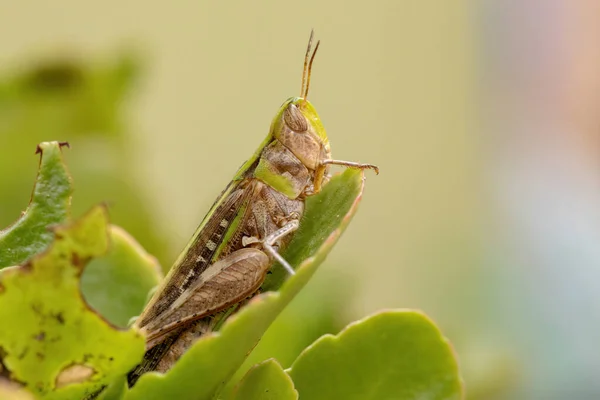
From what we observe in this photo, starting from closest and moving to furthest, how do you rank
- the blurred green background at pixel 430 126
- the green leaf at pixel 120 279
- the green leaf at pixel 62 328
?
the green leaf at pixel 62 328
the green leaf at pixel 120 279
the blurred green background at pixel 430 126

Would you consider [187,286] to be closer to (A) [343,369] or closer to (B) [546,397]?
(A) [343,369]

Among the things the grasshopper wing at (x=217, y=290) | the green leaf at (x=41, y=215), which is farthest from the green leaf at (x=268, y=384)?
the grasshopper wing at (x=217, y=290)

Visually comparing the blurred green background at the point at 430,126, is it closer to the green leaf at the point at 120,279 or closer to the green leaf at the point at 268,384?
the green leaf at the point at 120,279

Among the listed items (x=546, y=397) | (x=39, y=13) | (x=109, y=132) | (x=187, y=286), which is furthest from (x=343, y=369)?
(x=39, y=13)

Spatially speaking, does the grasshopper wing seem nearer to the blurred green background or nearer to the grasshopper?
the grasshopper

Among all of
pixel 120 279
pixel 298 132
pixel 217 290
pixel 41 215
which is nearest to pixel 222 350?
pixel 41 215

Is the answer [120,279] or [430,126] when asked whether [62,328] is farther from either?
[430,126]
